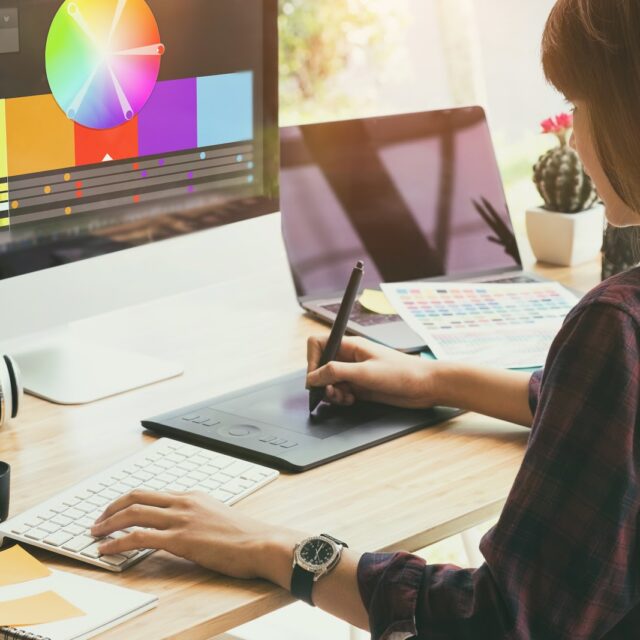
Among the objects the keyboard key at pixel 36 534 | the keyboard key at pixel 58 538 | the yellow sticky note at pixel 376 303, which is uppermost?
the yellow sticky note at pixel 376 303

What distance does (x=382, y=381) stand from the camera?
4.15 feet

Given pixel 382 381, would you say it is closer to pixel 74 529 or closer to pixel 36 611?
pixel 74 529

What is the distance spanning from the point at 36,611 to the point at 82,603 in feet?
0.12

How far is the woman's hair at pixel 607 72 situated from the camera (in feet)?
2.74

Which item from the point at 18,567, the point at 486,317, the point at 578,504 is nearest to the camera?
the point at 578,504

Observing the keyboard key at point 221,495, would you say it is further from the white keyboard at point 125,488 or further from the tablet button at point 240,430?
the tablet button at point 240,430

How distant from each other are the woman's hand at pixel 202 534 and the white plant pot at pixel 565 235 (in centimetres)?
106

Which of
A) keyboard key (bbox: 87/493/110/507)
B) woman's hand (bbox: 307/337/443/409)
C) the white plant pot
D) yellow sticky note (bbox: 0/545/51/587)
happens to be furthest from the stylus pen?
the white plant pot

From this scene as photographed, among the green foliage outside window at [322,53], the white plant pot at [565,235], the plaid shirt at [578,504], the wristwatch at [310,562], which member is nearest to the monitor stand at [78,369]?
the wristwatch at [310,562]

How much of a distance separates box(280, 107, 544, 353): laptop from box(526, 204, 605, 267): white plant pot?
0.10 meters

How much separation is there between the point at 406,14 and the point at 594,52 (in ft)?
13.8

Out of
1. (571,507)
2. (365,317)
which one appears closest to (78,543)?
(571,507)

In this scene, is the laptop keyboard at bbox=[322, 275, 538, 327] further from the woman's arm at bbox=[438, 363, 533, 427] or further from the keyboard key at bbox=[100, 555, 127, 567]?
the keyboard key at bbox=[100, 555, 127, 567]

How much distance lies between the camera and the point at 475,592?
85 centimetres
